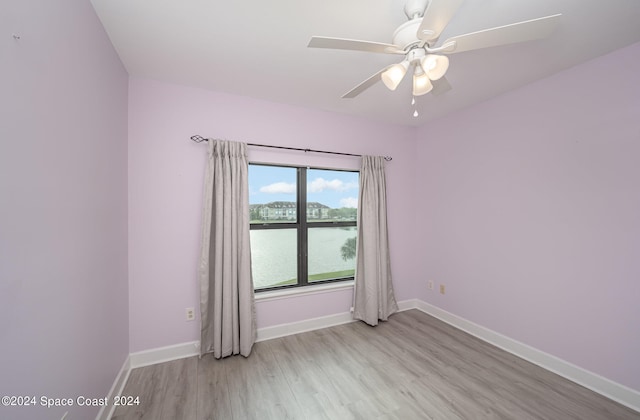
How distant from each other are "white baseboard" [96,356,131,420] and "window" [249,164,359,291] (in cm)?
120

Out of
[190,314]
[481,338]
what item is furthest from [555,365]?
[190,314]

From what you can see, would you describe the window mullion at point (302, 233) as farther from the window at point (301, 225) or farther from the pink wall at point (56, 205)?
the pink wall at point (56, 205)

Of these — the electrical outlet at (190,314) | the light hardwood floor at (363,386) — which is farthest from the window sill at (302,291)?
the electrical outlet at (190,314)

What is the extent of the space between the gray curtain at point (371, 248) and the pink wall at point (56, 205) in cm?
236

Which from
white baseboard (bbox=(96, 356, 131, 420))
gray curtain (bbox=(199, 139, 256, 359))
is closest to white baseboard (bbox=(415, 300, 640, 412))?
gray curtain (bbox=(199, 139, 256, 359))

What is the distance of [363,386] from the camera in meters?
1.88

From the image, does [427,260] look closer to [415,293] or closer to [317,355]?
[415,293]

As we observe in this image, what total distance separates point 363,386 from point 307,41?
8.61ft

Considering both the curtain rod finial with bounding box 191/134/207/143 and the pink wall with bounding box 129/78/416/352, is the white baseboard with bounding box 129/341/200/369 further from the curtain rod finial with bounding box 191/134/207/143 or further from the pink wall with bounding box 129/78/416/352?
the curtain rod finial with bounding box 191/134/207/143

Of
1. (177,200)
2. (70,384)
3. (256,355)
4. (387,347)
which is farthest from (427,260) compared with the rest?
(70,384)

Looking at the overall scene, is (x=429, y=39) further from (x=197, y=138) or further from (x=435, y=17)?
(x=197, y=138)

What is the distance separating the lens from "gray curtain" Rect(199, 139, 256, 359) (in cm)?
221

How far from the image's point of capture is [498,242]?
8.17 ft

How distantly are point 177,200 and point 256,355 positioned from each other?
1.65 metres
